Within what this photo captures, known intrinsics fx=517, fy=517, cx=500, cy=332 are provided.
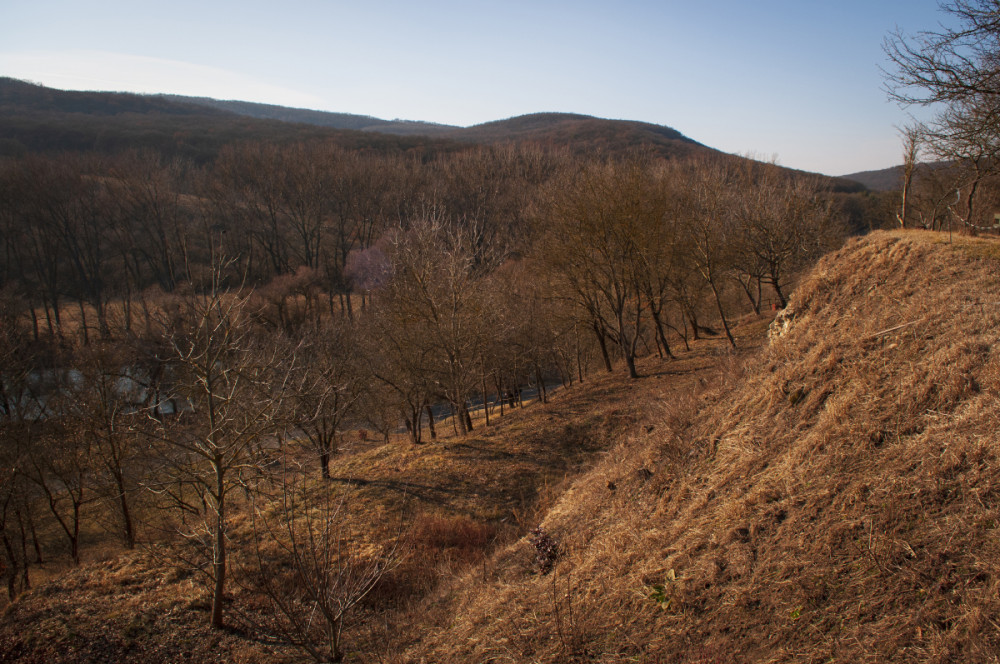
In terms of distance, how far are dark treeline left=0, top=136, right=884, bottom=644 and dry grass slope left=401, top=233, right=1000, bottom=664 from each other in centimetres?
397

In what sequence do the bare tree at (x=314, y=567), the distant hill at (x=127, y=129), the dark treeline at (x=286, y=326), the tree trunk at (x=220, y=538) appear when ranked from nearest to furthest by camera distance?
the bare tree at (x=314, y=567) → the tree trunk at (x=220, y=538) → the dark treeline at (x=286, y=326) → the distant hill at (x=127, y=129)

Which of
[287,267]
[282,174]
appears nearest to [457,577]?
[287,267]

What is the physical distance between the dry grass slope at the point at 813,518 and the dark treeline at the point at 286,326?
3.97 m

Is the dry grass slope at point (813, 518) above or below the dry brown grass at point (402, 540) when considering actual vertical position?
above

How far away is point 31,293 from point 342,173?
1119 inches

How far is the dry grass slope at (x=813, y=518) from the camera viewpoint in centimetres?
399

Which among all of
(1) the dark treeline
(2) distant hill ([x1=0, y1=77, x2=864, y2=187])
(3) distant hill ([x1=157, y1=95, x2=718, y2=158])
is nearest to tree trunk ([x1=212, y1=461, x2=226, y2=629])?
(1) the dark treeline

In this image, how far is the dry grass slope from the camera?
3986mm

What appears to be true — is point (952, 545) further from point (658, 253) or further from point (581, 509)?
point (658, 253)

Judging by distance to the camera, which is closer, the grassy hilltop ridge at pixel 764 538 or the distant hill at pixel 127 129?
the grassy hilltop ridge at pixel 764 538

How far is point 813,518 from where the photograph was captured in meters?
5.13

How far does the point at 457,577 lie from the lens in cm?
778

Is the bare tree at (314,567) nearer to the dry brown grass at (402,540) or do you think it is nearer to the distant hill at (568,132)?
the dry brown grass at (402,540)

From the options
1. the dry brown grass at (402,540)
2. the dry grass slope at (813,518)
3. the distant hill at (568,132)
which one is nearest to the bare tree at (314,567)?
the dry brown grass at (402,540)
